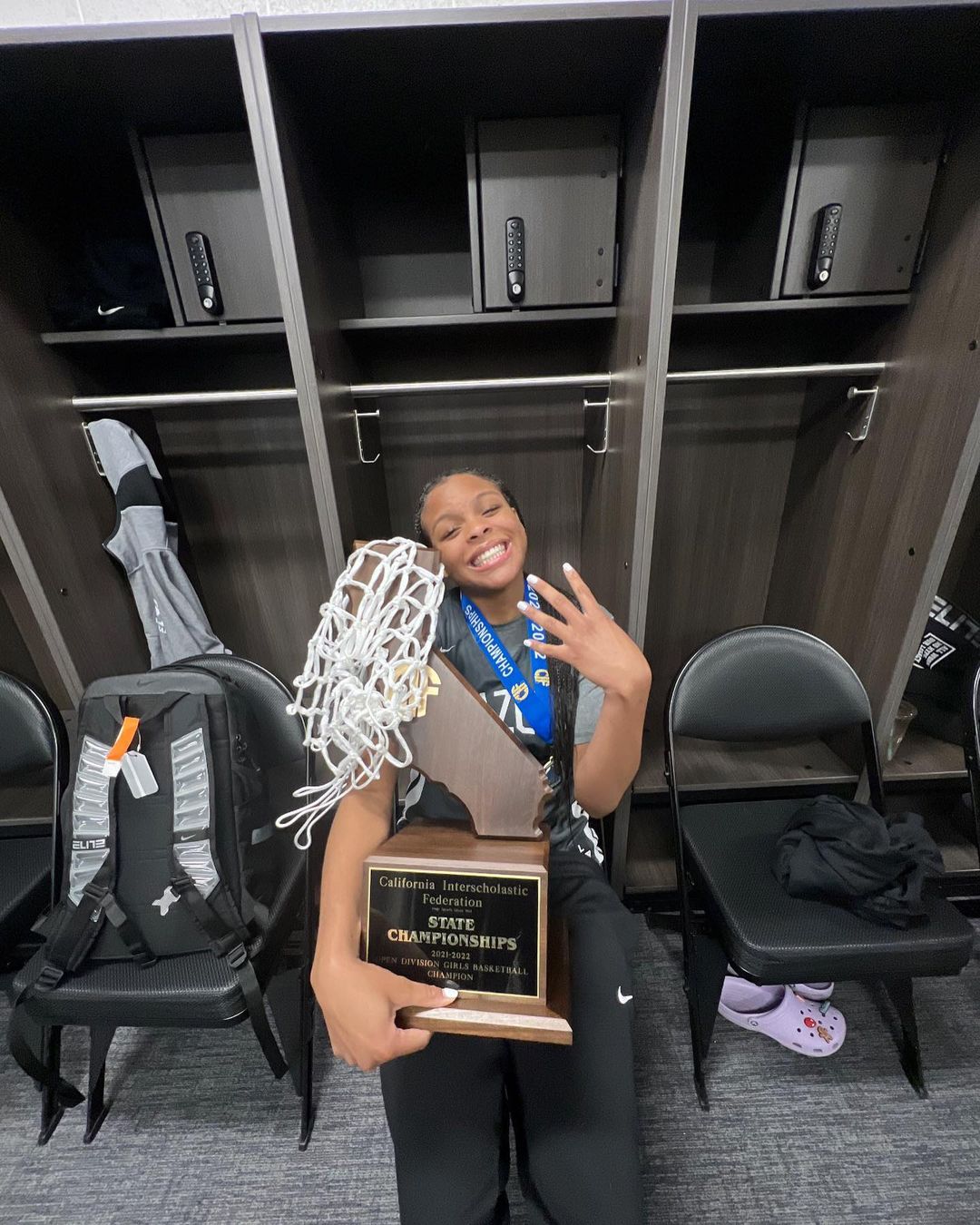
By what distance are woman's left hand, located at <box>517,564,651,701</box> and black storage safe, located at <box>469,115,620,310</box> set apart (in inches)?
33.8

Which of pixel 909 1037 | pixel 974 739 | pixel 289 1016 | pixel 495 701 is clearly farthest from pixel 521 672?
pixel 909 1037

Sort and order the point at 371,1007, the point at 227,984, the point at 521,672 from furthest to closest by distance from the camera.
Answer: the point at 227,984 < the point at 521,672 < the point at 371,1007

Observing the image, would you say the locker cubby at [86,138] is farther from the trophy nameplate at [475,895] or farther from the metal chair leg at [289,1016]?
the metal chair leg at [289,1016]

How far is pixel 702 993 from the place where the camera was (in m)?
1.18


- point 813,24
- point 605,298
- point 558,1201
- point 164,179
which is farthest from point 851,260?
point 558,1201

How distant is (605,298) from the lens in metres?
1.18

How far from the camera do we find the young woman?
0.65m

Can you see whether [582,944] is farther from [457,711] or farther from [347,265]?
[347,265]

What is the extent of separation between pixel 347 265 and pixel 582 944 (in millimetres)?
1552

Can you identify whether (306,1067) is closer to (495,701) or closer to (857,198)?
(495,701)

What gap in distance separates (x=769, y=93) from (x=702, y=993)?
1.93m

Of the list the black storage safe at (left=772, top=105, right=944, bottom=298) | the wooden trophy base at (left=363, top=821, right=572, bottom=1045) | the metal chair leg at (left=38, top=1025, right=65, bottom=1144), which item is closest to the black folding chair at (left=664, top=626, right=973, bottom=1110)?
the wooden trophy base at (left=363, top=821, right=572, bottom=1045)

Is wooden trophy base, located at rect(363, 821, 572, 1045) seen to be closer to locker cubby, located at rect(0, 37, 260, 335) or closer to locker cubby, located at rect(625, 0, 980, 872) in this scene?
Result: locker cubby, located at rect(625, 0, 980, 872)

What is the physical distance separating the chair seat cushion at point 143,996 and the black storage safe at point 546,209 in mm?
1495
